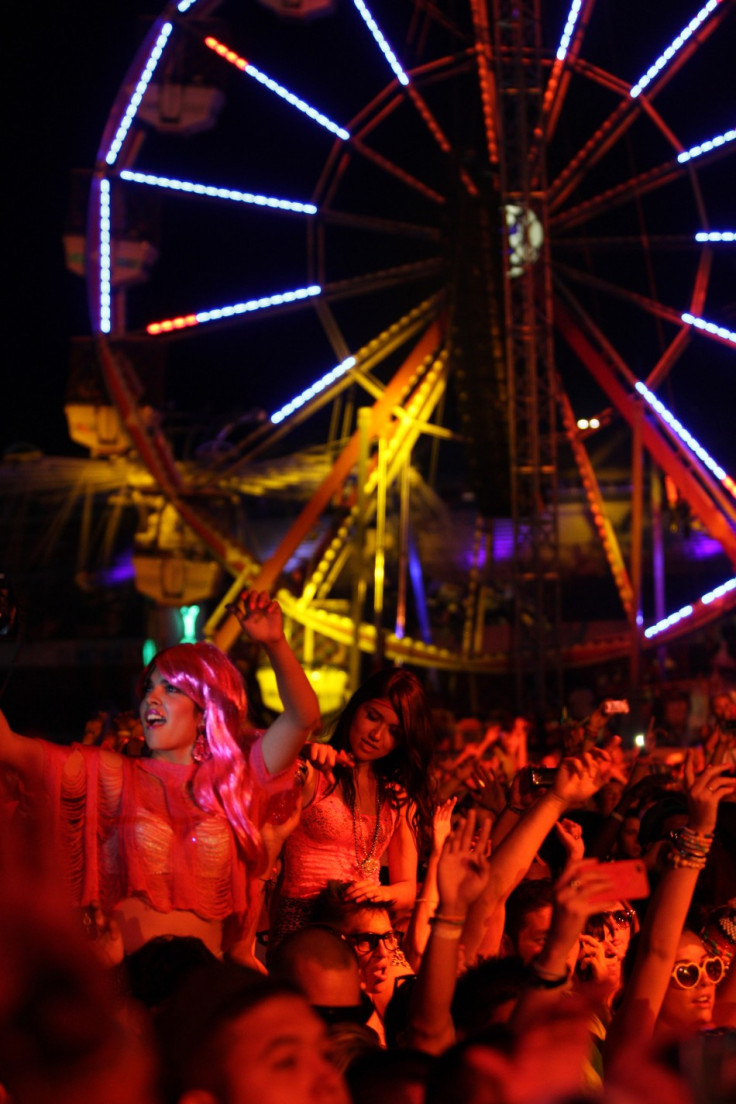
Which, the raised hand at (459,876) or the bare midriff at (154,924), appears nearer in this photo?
the raised hand at (459,876)

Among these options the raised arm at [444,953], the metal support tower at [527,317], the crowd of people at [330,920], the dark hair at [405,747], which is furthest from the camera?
the metal support tower at [527,317]

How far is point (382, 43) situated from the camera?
15.4 metres

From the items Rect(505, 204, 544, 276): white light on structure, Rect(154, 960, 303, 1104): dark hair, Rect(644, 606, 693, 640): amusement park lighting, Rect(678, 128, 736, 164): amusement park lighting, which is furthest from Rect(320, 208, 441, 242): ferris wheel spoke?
Rect(154, 960, 303, 1104): dark hair

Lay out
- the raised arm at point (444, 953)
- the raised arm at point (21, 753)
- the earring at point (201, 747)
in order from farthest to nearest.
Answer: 1. the earring at point (201, 747)
2. the raised arm at point (21, 753)
3. the raised arm at point (444, 953)

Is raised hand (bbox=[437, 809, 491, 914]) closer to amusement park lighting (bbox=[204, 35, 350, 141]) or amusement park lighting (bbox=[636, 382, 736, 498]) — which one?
amusement park lighting (bbox=[636, 382, 736, 498])

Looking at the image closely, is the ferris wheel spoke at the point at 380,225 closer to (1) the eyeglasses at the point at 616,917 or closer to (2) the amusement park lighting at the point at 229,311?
(2) the amusement park lighting at the point at 229,311

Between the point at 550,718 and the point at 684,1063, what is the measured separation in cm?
1149

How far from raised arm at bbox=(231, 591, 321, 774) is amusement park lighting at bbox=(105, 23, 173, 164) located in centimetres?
1258

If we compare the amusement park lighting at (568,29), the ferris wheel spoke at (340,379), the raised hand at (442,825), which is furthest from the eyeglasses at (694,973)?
the amusement park lighting at (568,29)

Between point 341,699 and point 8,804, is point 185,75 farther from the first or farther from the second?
point 8,804

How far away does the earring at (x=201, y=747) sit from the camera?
3.09 m

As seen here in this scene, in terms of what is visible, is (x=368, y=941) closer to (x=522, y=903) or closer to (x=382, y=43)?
(x=522, y=903)

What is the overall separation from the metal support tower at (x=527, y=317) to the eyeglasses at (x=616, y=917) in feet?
33.7

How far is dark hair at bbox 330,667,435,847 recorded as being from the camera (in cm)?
349
